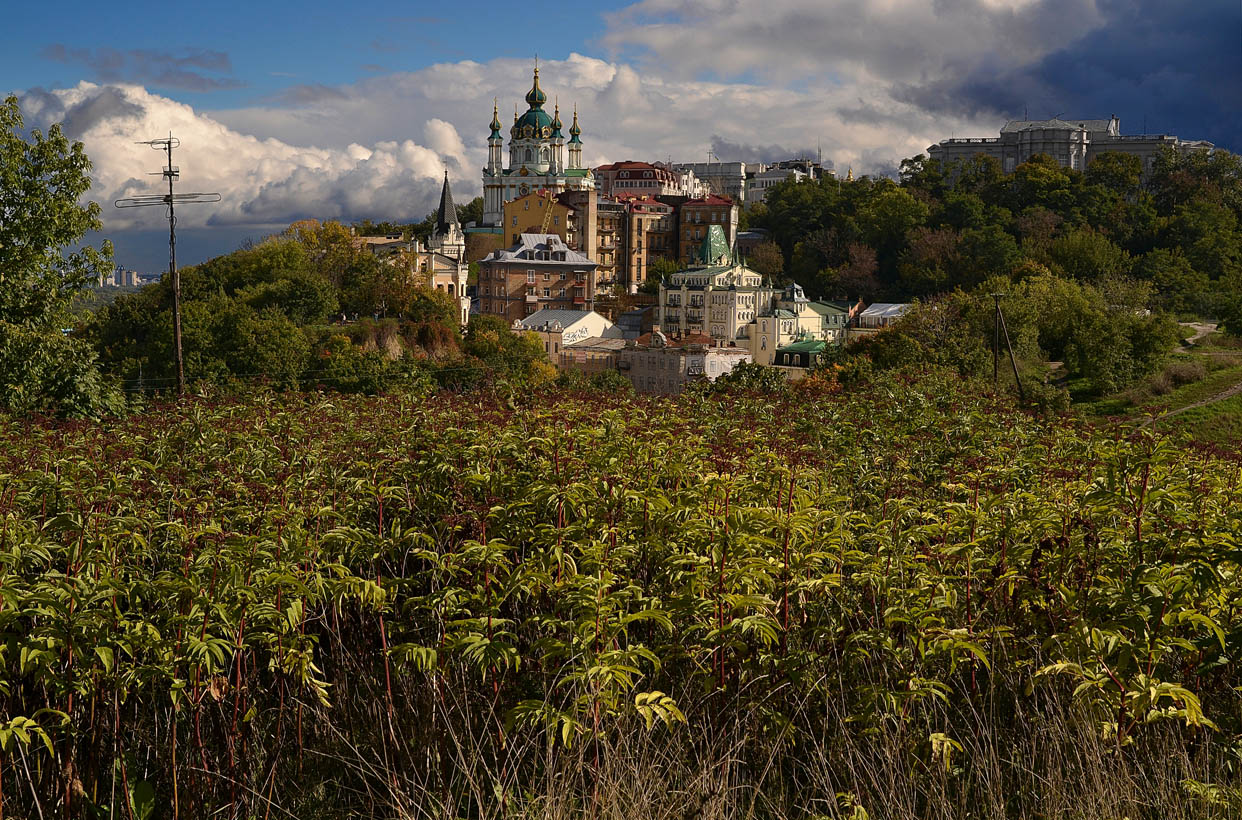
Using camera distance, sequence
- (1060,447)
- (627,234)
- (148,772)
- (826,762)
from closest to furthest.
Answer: (826,762) < (148,772) < (1060,447) < (627,234)

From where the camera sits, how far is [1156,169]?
8912cm

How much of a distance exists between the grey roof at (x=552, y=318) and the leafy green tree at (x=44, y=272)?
60.1m

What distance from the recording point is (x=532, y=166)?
351 feet

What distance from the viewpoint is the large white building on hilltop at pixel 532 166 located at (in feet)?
349

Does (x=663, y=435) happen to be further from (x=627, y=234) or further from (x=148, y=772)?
(x=627, y=234)

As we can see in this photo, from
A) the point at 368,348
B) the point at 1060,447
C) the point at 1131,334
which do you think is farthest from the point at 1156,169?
the point at 1060,447

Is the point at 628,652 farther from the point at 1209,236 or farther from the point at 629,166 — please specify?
the point at 629,166

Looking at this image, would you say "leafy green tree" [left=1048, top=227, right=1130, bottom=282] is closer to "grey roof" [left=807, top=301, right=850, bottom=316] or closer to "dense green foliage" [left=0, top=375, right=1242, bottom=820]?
"grey roof" [left=807, top=301, right=850, bottom=316]

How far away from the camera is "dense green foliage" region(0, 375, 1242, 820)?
14.2 ft

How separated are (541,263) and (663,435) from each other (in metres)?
81.5

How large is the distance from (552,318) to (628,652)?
7537 centimetres

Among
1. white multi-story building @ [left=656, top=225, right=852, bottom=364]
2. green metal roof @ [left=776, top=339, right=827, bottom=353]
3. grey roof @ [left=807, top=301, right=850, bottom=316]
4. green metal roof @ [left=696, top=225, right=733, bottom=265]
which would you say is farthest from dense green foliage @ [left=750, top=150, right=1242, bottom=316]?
green metal roof @ [left=776, top=339, right=827, bottom=353]

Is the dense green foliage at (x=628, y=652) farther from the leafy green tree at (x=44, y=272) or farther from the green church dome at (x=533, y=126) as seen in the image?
the green church dome at (x=533, y=126)

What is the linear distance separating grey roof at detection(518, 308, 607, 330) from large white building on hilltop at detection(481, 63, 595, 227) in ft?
89.6
